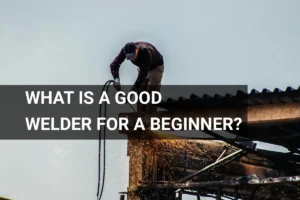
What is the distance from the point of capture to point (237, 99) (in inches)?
444

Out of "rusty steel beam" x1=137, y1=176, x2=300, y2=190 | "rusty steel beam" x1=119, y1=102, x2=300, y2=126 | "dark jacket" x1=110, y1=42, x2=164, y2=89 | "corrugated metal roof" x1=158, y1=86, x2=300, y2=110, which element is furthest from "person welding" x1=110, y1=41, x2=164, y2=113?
"rusty steel beam" x1=137, y1=176, x2=300, y2=190

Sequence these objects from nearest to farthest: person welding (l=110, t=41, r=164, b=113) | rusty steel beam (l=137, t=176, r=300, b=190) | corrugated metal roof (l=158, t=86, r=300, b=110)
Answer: corrugated metal roof (l=158, t=86, r=300, b=110)
rusty steel beam (l=137, t=176, r=300, b=190)
person welding (l=110, t=41, r=164, b=113)

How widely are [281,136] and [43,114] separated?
632 centimetres

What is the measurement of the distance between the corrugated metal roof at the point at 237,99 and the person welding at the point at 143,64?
3.01 ft

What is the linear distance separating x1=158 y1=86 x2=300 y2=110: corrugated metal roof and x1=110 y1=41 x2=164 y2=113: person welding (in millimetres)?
918

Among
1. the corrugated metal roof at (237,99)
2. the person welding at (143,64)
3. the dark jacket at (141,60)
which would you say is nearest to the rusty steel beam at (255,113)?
the corrugated metal roof at (237,99)

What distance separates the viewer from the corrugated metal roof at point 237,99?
10.7m

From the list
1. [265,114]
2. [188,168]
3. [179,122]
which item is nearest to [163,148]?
[188,168]

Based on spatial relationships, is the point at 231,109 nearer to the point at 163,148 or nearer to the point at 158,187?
the point at 158,187

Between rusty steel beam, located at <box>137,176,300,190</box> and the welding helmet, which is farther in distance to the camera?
the welding helmet

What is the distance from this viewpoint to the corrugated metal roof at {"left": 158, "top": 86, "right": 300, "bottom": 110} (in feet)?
35.2

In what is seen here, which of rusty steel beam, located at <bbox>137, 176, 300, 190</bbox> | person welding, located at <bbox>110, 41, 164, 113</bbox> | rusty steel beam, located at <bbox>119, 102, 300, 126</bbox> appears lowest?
rusty steel beam, located at <bbox>137, 176, 300, 190</bbox>

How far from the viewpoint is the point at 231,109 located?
38.1ft

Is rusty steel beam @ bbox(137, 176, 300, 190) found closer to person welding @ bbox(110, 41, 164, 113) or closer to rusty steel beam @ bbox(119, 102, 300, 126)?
rusty steel beam @ bbox(119, 102, 300, 126)
